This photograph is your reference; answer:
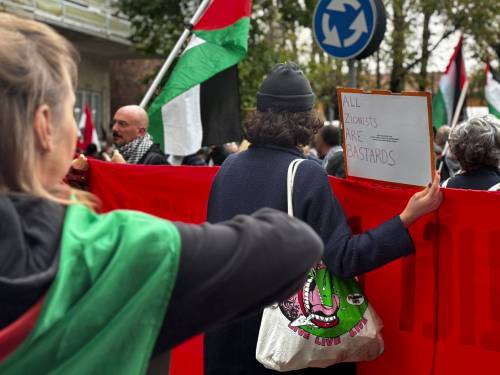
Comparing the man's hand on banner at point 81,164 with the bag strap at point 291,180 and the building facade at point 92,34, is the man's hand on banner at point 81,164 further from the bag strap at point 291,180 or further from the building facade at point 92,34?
the building facade at point 92,34

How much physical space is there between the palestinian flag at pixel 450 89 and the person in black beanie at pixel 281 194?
25.4ft

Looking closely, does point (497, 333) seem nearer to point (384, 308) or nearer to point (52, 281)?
point (384, 308)

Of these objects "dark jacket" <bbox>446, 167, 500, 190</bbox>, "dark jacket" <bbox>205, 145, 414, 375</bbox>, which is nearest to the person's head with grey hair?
"dark jacket" <bbox>446, 167, 500, 190</bbox>

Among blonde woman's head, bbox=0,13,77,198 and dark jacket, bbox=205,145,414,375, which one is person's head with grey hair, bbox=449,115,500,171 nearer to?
dark jacket, bbox=205,145,414,375

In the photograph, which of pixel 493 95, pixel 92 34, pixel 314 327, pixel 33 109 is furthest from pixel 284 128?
pixel 92 34

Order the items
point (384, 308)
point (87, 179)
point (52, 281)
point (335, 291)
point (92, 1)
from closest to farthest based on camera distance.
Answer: point (52, 281)
point (335, 291)
point (384, 308)
point (87, 179)
point (92, 1)

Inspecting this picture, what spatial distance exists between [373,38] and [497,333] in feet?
11.5

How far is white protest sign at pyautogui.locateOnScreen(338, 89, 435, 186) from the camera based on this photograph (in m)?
3.20

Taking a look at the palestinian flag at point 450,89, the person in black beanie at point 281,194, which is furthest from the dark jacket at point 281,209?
the palestinian flag at point 450,89

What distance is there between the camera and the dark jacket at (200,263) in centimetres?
129

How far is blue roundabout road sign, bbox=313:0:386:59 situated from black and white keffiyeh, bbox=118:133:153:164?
1.55 metres

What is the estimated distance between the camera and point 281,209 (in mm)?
3168

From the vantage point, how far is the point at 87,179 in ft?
17.3

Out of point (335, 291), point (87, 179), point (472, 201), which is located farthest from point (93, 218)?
point (87, 179)
